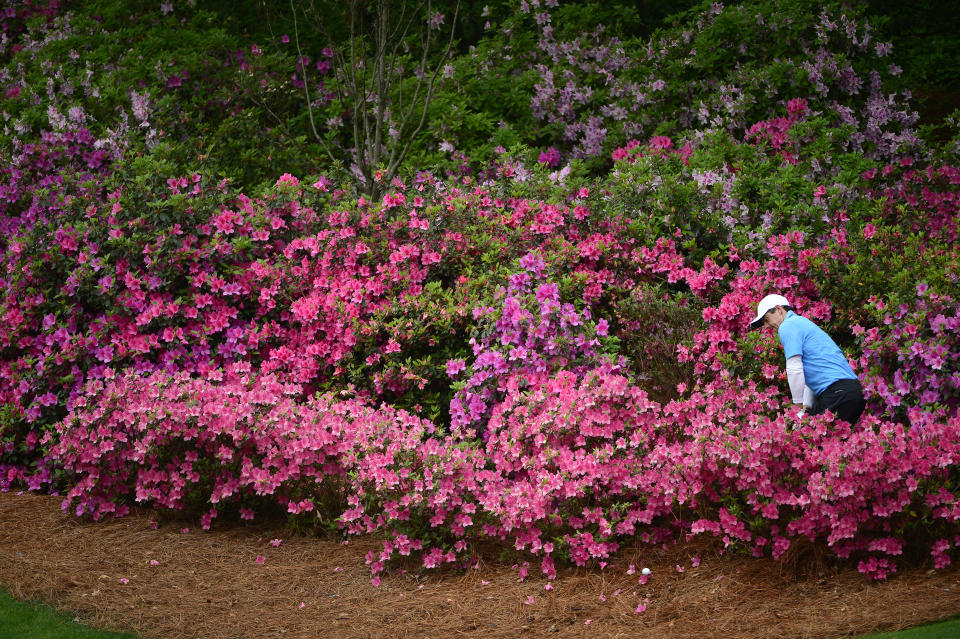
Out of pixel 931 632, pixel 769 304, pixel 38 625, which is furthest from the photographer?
pixel 769 304

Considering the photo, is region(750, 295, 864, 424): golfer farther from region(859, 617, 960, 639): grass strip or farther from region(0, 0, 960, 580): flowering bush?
region(859, 617, 960, 639): grass strip

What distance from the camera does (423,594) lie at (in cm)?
441

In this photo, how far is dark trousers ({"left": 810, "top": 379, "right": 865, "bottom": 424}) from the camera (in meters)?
4.73

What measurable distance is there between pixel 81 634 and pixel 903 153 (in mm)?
6844

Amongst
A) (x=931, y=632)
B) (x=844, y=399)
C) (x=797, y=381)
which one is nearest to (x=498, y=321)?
(x=797, y=381)

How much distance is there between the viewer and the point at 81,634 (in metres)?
4.03

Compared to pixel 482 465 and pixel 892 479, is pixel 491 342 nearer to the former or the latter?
pixel 482 465

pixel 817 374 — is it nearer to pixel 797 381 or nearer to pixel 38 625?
pixel 797 381

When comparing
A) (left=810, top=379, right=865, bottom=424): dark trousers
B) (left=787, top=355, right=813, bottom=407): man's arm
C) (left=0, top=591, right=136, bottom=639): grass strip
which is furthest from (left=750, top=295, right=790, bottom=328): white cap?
(left=0, top=591, right=136, bottom=639): grass strip

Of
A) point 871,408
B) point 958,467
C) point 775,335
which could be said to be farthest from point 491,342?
point 958,467

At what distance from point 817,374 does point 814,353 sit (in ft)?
0.38

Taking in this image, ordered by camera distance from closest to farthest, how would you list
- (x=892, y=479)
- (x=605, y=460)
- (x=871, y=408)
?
(x=892, y=479), (x=605, y=460), (x=871, y=408)

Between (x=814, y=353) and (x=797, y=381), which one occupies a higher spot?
(x=814, y=353)

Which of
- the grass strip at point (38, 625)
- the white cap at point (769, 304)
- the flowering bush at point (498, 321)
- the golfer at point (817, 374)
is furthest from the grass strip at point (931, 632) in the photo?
the grass strip at point (38, 625)
